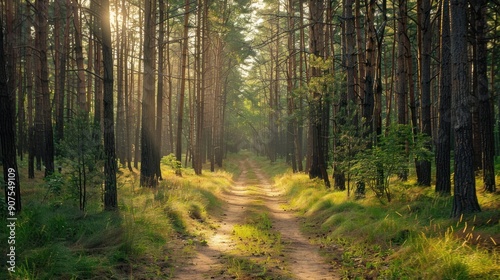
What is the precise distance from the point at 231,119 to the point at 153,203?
144 feet

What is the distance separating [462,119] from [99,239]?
291 inches

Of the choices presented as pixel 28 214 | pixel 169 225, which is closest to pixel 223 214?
pixel 169 225

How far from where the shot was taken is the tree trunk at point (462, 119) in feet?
24.6

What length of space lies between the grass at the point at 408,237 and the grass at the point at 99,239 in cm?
342

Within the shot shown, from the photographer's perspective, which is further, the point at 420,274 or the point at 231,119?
the point at 231,119

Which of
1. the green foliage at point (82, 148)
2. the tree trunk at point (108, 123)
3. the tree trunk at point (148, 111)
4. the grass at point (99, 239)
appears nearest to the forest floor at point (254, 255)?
the grass at point (99, 239)

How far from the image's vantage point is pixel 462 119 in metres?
7.52

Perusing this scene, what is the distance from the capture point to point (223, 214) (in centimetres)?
1366

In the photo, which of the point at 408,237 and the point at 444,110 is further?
the point at 444,110

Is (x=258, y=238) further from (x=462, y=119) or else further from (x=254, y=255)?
(x=462, y=119)

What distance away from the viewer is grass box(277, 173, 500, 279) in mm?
5223

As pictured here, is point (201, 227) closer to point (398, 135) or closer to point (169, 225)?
point (169, 225)

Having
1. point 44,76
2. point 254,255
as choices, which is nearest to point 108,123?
point 254,255

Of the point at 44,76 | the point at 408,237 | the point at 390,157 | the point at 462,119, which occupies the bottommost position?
the point at 408,237
